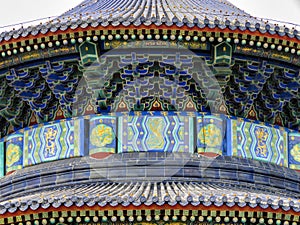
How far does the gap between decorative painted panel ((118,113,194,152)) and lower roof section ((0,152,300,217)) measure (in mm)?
194

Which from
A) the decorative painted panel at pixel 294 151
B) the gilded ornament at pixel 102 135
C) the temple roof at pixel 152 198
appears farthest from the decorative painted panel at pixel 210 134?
the gilded ornament at pixel 102 135

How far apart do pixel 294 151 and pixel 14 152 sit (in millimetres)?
5743

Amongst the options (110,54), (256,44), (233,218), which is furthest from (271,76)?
(233,218)

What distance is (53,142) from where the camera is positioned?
27859mm

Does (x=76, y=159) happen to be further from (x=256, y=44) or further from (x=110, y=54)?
(x=256, y=44)

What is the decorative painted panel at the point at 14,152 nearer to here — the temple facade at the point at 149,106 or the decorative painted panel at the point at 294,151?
the temple facade at the point at 149,106

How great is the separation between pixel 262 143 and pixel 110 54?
11.8 ft

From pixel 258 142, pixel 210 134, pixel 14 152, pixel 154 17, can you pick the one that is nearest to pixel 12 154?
pixel 14 152

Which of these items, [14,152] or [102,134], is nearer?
[102,134]

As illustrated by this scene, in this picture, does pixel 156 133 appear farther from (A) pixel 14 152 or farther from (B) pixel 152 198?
(B) pixel 152 198

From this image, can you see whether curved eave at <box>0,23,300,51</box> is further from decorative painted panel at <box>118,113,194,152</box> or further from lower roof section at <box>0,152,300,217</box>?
lower roof section at <box>0,152,300,217</box>

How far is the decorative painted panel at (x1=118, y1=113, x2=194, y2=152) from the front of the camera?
2723 cm

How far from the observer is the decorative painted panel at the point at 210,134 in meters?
27.4

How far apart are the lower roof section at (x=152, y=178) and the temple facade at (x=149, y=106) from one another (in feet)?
0.08
